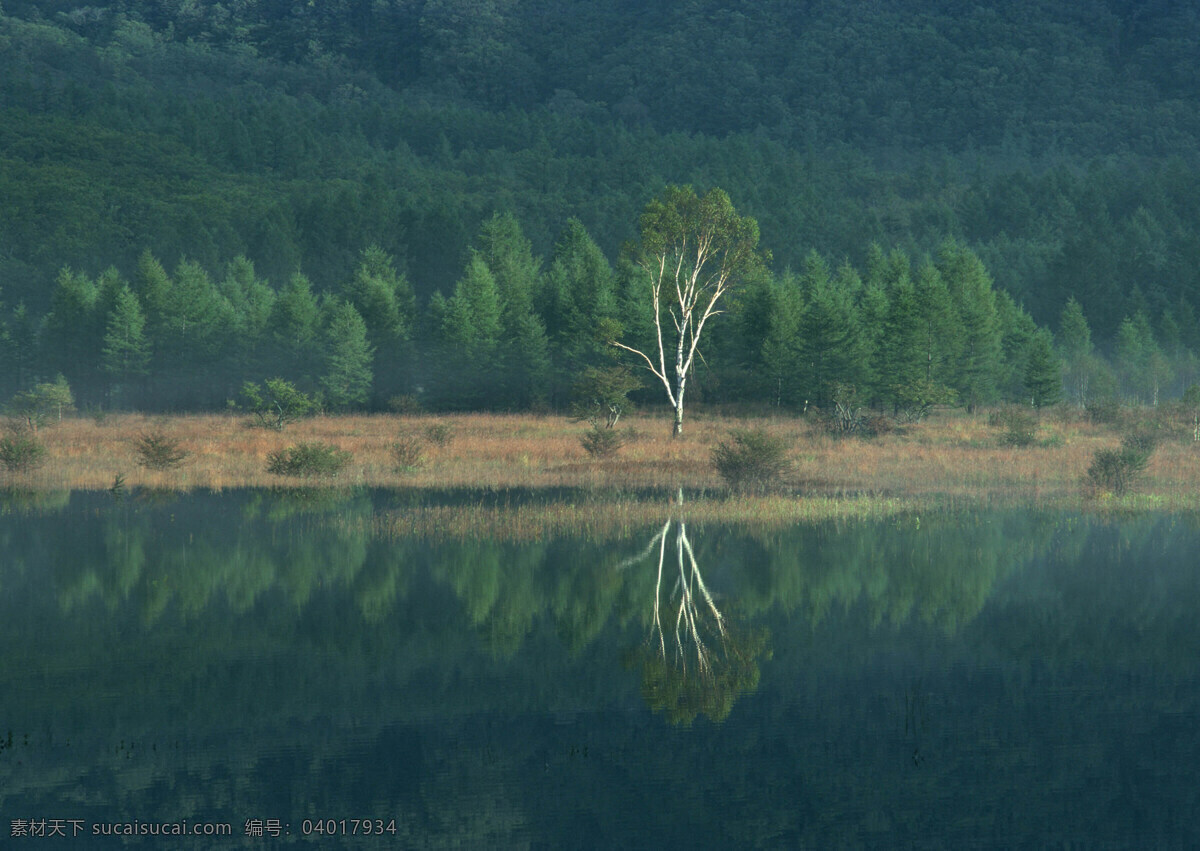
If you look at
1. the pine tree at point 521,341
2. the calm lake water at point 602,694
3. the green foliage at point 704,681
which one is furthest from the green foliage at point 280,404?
the green foliage at point 704,681

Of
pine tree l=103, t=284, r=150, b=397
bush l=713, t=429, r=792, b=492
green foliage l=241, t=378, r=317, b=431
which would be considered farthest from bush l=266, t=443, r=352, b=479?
pine tree l=103, t=284, r=150, b=397

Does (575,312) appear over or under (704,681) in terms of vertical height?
over

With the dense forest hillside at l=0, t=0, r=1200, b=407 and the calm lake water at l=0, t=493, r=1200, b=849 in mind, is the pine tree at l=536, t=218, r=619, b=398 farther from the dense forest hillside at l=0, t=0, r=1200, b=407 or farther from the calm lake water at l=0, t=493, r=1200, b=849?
the calm lake water at l=0, t=493, r=1200, b=849

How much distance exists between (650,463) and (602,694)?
27149 millimetres

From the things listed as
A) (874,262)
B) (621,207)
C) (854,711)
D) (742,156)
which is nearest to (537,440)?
(854,711)

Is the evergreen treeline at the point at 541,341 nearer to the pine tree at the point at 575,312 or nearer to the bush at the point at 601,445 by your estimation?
the pine tree at the point at 575,312

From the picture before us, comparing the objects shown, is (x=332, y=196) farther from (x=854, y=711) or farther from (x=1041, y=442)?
(x=854, y=711)

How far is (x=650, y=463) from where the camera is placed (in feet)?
140

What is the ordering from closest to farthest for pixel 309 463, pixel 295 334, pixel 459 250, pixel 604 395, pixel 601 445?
1. pixel 309 463
2. pixel 601 445
3. pixel 604 395
4. pixel 295 334
5. pixel 459 250

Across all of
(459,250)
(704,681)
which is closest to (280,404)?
(704,681)

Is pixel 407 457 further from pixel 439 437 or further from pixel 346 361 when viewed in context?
pixel 346 361

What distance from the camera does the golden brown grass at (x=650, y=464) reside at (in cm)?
3569

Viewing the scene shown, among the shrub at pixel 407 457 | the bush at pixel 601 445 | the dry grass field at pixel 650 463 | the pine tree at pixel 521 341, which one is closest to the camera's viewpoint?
the dry grass field at pixel 650 463

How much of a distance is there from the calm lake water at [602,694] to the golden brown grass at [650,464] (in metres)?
8.97
